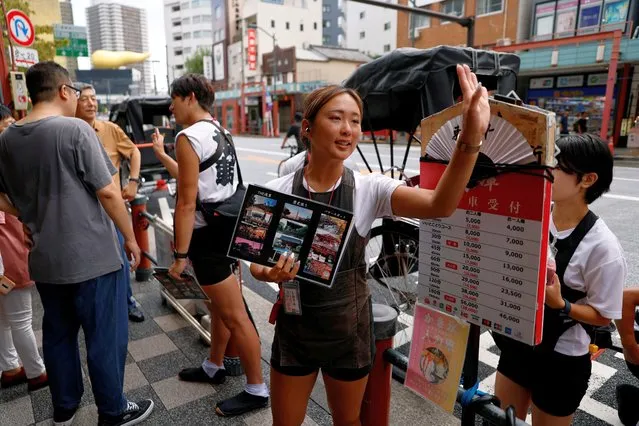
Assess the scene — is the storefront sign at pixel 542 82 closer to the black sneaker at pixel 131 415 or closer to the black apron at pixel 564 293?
the black apron at pixel 564 293

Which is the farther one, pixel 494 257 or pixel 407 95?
pixel 407 95

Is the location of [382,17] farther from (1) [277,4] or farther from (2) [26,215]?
(2) [26,215]

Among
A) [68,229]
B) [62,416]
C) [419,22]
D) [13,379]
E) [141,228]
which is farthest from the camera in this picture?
[419,22]

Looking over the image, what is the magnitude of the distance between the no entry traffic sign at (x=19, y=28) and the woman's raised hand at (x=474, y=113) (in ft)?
27.2

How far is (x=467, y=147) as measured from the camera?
45.3 inches

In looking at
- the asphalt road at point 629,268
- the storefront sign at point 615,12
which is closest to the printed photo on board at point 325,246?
the asphalt road at point 629,268

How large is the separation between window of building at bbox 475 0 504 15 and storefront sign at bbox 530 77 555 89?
4263mm

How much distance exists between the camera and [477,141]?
3.74ft

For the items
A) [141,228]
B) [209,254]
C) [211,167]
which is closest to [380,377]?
[209,254]

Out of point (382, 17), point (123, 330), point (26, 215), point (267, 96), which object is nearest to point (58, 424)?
point (123, 330)

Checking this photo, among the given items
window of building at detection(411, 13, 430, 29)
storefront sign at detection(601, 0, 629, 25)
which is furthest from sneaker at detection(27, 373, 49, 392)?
window of building at detection(411, 13, 430, 29)

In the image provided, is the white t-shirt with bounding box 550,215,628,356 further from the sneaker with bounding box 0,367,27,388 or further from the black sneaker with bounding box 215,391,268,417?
the sneaker with bounding box 0,367,27,388

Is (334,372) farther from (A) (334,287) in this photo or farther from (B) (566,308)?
(B) (566,308)

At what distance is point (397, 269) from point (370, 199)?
2895mm
